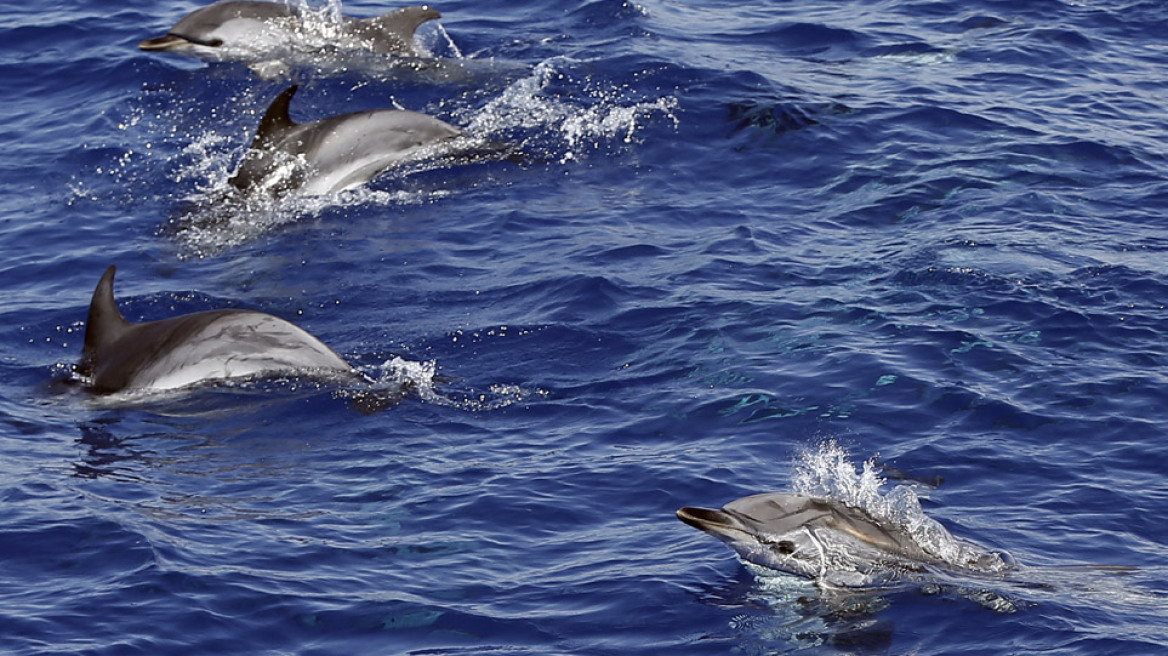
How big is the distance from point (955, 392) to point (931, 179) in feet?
15.7

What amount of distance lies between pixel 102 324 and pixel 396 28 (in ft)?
28.0

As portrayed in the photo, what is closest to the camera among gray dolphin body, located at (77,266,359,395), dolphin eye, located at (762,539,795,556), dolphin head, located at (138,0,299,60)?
dolphin eye, located at (762,539,795,556)

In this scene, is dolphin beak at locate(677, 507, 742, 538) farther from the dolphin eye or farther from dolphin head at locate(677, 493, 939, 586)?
the dolphin eye

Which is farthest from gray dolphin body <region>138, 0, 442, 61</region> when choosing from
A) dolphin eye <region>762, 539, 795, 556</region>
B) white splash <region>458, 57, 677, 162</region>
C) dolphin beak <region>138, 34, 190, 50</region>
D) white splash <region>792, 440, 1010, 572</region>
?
dolphin eye <region>762, 539, 795, 556</region>

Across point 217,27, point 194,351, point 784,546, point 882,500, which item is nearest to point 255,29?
point 217,27

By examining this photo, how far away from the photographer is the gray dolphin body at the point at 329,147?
54.6ft

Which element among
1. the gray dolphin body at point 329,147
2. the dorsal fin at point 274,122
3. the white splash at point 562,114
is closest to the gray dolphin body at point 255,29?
the white splash at point 562,114

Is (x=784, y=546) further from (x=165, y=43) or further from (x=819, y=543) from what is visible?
(x=165, y=43)

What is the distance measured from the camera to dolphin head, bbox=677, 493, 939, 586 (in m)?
9.27

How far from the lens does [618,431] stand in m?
11.7

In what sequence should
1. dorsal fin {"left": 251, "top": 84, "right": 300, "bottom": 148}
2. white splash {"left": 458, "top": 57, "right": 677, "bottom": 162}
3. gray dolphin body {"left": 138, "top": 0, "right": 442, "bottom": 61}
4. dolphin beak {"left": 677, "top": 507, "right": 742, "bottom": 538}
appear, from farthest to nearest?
gray dolphin body {"left": 138, "top": 0, "right": 442, "bottom": 61} < white splash {"left": 458, "top": 57, "right": 677, "bottom": 162} < dorsal fin {"left": 251, "top": 84, "right": 300, "bottom": 148} < dolphin beak {"left": 677, "top": 507, "right": 742, "bottom": 538}

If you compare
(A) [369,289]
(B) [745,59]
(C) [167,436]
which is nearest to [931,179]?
(B) [745,59]

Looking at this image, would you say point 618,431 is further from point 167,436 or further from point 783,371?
point 167,436

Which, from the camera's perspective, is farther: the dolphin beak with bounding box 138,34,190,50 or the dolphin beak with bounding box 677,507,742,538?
the dolphin beak with bounding box 138,34,190,50
